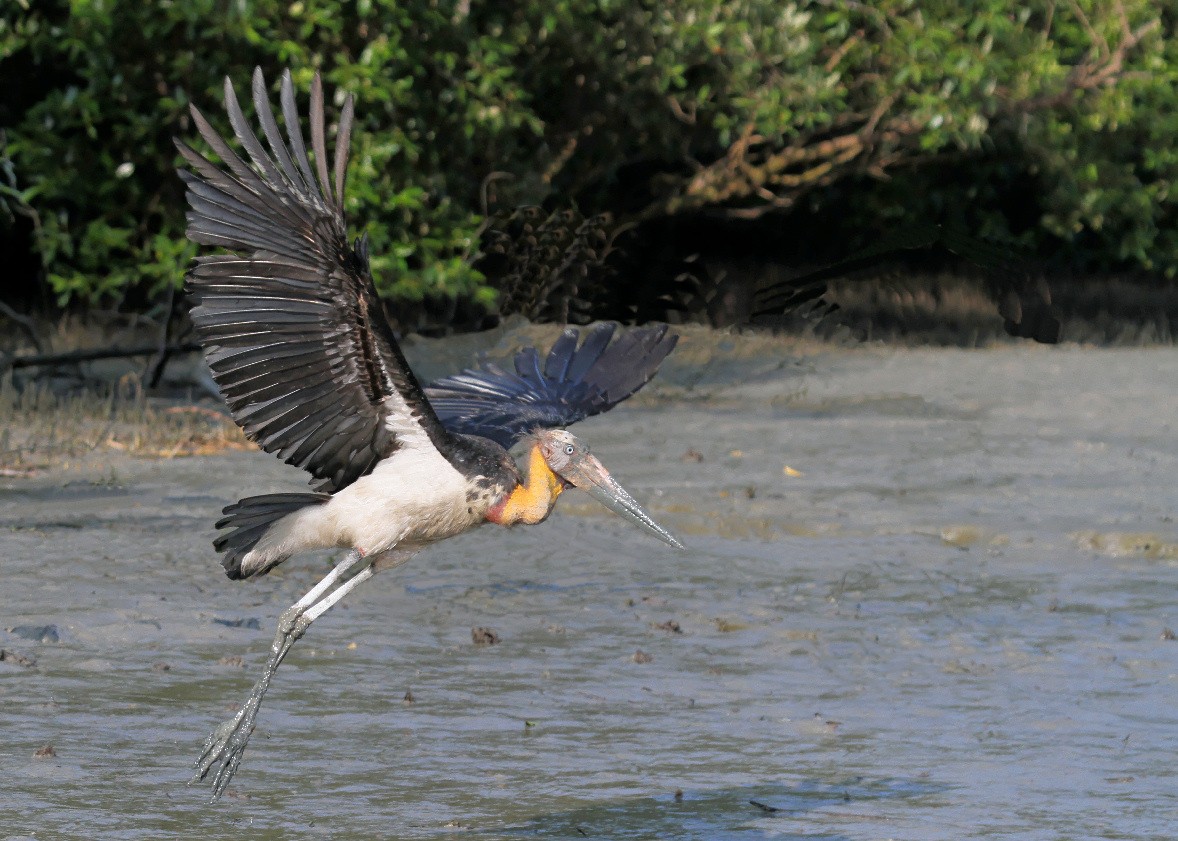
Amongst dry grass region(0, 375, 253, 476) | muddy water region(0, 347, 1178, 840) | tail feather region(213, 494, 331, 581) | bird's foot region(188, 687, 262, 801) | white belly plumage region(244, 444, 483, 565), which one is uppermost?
white belly plumage region(244, 444, 483, 565)

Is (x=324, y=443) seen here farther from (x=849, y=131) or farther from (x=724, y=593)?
(x=849, y=131)

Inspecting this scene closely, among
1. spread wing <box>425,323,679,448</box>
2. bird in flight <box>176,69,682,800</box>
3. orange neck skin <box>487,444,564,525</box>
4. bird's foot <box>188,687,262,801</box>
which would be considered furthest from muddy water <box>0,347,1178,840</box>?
spread wing <box>425,323,679,448</box>

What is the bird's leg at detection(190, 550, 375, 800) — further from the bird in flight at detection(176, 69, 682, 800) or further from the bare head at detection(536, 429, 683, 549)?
the bare head at detection(536, 429, 683, 549)

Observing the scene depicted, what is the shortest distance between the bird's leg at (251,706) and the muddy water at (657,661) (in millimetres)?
110

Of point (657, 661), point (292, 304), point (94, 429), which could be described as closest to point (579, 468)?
point (292, 304)

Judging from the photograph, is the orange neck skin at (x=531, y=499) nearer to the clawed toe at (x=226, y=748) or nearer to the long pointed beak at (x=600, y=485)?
the long pointed beak at (x=600, y=485)

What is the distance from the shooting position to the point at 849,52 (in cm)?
1522

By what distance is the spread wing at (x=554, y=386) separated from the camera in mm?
5750

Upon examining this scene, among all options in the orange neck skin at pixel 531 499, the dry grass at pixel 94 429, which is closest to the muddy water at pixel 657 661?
the dry grass at pixel 94 429

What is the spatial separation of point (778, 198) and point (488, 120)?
3.38 meters

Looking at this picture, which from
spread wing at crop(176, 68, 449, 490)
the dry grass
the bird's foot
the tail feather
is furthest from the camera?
the dry grass

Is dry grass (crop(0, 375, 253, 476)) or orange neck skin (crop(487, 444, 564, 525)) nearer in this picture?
orange neck skin (crop(487, 444, 564, 525))

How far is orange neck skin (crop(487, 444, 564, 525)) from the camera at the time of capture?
17.3ft

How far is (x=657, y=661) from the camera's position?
22.8 feet
